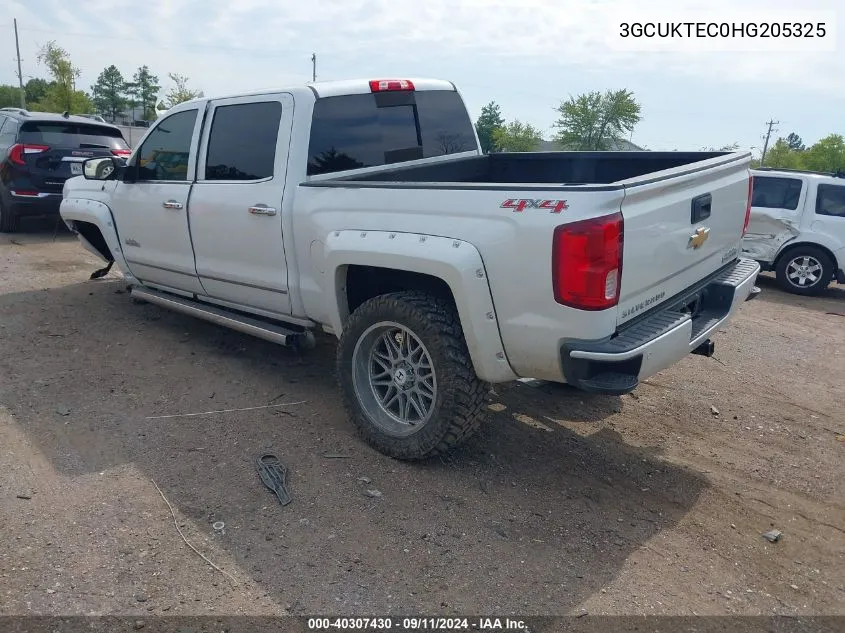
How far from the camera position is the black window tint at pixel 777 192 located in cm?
991

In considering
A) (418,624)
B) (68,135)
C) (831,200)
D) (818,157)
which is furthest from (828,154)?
(418,624)

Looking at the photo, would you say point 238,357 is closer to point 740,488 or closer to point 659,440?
point 659,440

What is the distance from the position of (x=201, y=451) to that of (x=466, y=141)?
319cm

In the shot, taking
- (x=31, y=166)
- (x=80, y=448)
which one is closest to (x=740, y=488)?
(x=80, y=448)

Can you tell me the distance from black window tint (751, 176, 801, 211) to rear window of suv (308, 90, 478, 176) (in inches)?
251

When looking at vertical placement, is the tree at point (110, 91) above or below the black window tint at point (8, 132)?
above

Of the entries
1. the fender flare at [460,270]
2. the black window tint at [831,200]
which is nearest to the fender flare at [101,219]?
the fender flare at [460,270]

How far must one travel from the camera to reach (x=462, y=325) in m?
3.43

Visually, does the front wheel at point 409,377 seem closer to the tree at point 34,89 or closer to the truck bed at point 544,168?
the truck bed at point 544,168

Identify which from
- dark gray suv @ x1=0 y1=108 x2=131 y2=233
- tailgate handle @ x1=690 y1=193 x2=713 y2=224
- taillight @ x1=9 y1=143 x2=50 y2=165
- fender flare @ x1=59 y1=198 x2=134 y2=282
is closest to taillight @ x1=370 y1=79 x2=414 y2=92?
tailgate handle @ x1=690 y1=193 x2=713 y2=224

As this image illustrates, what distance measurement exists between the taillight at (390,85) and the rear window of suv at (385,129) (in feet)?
0.12

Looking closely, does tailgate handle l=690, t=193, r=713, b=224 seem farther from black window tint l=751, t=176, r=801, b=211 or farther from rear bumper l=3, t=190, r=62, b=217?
rear bumper l=3, t=190, r=62, b=217

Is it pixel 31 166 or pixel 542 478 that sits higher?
pixel 31 166

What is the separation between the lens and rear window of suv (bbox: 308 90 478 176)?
445 centimetres
